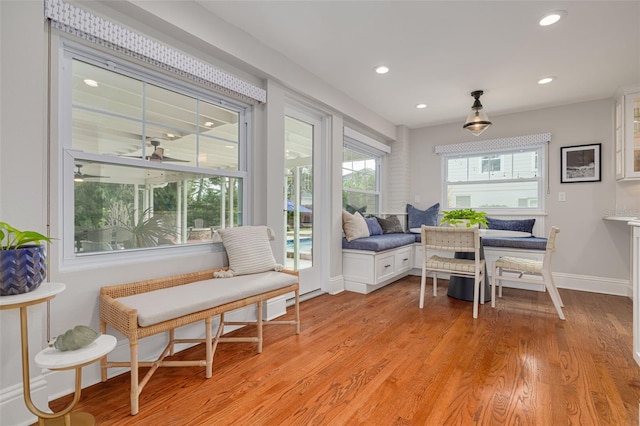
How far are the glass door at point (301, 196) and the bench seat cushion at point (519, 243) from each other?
2.29 m

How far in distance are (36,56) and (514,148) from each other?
16.6 ft

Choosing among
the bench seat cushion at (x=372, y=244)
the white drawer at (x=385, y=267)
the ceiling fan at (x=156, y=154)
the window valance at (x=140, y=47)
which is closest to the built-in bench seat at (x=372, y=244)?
the bench seat cushion at (x=372, y=244)

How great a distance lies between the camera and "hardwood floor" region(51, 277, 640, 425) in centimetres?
149

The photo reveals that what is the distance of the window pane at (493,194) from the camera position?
14.2 feet

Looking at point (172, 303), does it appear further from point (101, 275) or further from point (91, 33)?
point (91, 33)

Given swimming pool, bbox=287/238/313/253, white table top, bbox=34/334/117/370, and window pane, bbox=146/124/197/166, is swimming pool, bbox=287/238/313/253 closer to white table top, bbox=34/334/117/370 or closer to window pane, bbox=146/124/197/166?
window pane, bbox=146/124/197/166

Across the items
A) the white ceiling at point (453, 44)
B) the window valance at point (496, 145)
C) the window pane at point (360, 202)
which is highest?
the white ceiling at point (453, 44)

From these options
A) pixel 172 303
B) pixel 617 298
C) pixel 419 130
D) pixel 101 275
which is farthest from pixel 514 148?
pixel 101 275

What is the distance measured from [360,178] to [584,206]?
288cm

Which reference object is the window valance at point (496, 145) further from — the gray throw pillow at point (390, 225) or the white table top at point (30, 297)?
the white table top at point (30, 297)

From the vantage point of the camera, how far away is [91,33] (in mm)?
1672

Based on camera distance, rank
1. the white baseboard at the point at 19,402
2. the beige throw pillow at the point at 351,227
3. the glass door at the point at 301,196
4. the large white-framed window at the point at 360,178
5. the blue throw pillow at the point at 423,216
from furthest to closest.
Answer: the blue throw pillow at the point at 423,216 → the large white-framed window at the point at 360,178 → the beige throw pillow at the point at 351,227 → the glass door at the point at 301,196 → the white baseboard at the point at 19,402

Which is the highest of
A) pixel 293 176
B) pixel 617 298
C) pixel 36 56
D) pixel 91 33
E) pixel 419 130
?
pixel 419 130

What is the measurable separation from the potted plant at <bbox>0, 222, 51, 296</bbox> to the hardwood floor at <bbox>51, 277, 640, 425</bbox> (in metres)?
0.72
